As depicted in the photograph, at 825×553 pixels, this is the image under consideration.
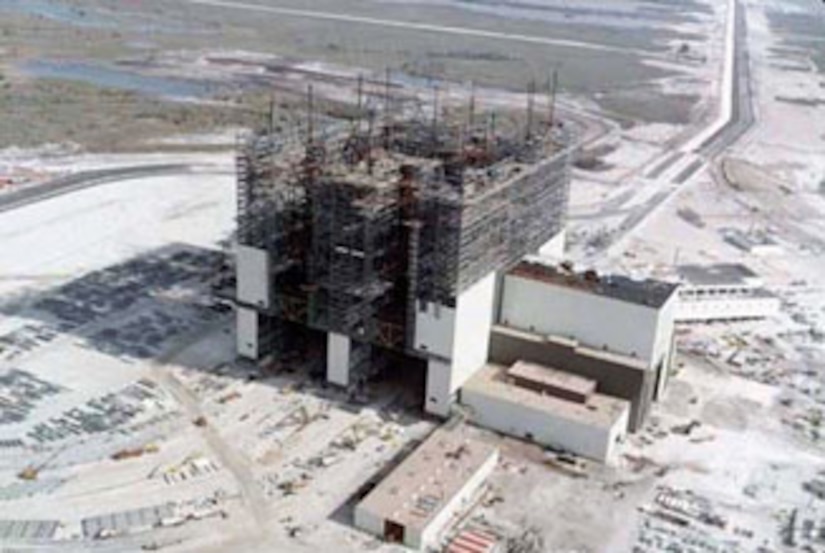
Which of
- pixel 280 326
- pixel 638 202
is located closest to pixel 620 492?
pixel 280 326

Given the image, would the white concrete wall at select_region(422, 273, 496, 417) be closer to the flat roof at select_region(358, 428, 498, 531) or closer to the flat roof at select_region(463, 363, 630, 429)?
the flat roof at select_region(463, 363, 630, 429)

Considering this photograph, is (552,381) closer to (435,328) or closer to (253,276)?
(435,328)

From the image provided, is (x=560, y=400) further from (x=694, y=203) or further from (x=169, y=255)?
(x=694, y=203)

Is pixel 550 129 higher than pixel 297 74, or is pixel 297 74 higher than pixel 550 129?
pixel 550 129

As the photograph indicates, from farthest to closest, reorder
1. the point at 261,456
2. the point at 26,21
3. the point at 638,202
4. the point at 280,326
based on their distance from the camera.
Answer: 1. the point at 26,21
2. the point at 638,202
3. the point at 280,326
4. the point at 261,456

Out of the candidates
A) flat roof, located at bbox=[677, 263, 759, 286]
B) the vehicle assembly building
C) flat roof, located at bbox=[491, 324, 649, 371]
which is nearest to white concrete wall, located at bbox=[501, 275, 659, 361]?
flat roof, located at bbox=[491, 324, 649, 371]

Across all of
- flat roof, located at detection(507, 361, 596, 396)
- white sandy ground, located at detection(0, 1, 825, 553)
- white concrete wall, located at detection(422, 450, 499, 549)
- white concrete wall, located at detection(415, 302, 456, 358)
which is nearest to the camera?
white concrete wall, located at detection(422, 450, 499, 549)

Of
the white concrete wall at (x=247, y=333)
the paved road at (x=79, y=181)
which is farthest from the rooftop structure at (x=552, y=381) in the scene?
the paved road at (x=79, y=181)
